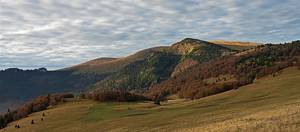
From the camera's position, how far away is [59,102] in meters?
130

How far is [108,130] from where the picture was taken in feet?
184

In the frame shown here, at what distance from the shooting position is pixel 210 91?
136 m

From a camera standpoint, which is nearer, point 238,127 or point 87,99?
point 238,127

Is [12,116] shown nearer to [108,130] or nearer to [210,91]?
[210,91]

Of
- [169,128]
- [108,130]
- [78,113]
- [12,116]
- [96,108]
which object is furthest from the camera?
[12,116]

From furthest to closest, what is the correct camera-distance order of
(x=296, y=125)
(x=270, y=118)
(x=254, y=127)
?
(x=270, y=118) → (x=254, y=127) → (x=296, y=125)

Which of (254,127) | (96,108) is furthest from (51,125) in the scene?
(254,127)

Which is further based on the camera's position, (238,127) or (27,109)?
(27,109)

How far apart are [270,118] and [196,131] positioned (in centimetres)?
647

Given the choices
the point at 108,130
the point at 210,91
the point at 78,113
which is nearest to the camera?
the point at 108,130

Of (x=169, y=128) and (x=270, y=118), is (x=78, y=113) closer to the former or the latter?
(x=169, y=128)

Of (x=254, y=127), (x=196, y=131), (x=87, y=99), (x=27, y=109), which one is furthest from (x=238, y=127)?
(x=27, y=109)

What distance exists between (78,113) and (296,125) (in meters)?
68.5

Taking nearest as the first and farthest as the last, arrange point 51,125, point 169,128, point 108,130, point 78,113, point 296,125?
point 296,125, point 169,128, point 108,130, point 51,125, point 78,113
